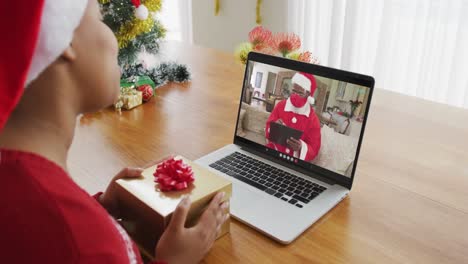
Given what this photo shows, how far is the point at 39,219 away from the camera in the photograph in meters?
0.53

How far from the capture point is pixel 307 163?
0.96 m

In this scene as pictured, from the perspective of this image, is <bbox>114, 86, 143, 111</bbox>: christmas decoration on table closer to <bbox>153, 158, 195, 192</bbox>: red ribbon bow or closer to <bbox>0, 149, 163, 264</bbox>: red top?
<bbox>153, 158, 195, 192</bbox>: red ribbon bow

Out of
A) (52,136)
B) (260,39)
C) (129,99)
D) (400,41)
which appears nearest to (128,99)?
(129,99)

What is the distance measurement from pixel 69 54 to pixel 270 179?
1.75 feet

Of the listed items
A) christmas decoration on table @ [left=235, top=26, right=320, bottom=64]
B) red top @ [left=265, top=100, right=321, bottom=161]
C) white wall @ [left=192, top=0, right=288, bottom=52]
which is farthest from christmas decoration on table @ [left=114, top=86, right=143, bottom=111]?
white wall @ [left=192, top=0, right=288, bottom=52]

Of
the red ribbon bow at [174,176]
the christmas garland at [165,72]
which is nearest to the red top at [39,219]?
the red ribbon bow at [174,176]

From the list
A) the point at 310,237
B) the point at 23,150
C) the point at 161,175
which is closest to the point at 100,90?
the point at 23,150

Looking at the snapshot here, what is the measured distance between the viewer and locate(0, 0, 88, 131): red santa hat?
0.46 metres

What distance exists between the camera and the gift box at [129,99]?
1.36 m

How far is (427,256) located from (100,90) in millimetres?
596

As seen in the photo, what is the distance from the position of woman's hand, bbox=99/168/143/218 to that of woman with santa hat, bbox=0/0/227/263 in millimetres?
206

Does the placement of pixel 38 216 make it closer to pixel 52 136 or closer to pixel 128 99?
pixel 52 136

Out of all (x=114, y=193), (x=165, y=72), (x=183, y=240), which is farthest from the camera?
(x=165, y=72)

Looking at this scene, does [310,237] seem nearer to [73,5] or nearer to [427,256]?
[427,256]
